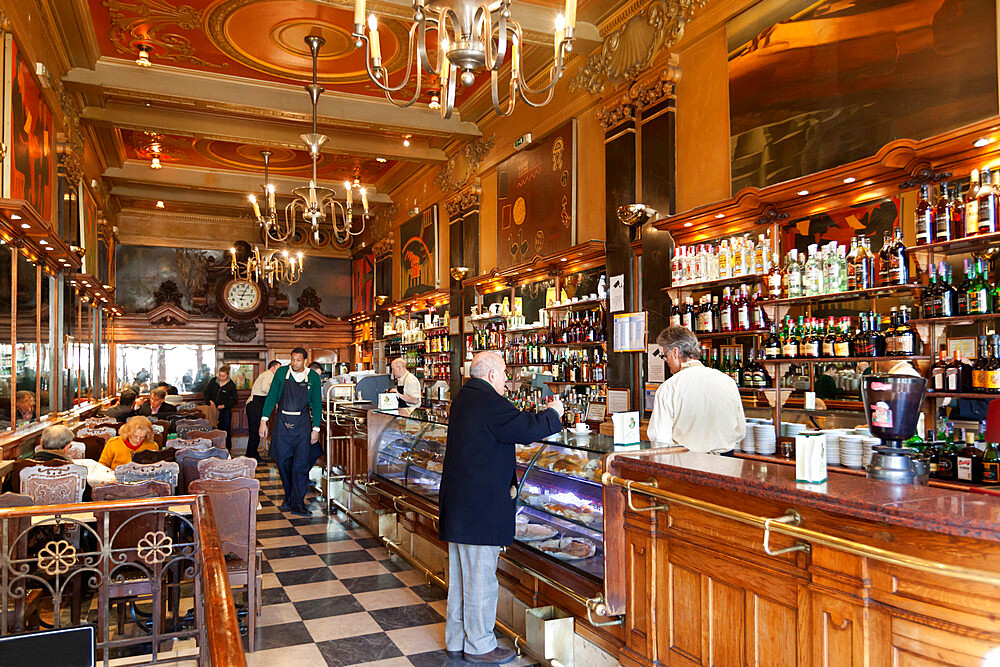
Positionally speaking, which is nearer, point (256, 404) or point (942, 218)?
point (942, 218)

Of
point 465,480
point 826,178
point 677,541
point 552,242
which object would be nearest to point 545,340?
point 552,242

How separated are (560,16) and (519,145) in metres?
5.51

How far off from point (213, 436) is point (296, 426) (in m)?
0.83

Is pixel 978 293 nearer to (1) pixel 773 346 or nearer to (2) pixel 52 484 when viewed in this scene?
(1) pixel 773 346

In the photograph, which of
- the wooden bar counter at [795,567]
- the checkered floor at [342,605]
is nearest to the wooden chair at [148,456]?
the checkered floor at [342,605]

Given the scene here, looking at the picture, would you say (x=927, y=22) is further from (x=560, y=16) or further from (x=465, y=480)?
(x=465, y=480)

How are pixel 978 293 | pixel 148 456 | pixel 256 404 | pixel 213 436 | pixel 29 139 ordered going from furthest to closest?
pixel 256 404
pixel 213 436
pixel 29 139
pixel 148 456
pixel 978 293

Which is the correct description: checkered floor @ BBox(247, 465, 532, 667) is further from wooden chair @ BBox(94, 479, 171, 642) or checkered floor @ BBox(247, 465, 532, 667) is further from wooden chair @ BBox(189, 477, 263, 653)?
wooden chair @ BBox(94, 479, 171, 642)

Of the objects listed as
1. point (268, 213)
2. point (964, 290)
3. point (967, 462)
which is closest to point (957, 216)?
point (964, 290)

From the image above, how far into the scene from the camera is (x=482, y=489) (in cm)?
373

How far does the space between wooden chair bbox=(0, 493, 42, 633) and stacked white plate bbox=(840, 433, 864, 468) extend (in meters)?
4.30

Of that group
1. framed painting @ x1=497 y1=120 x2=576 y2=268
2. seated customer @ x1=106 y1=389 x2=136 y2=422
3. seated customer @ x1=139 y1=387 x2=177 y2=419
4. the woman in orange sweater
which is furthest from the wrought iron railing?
seated customer @ x1=139 y1=387 x2=177 y2=419

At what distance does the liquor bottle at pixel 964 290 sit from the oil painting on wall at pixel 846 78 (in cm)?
84

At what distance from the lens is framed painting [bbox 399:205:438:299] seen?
12109 millimetres
